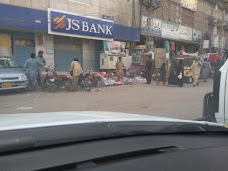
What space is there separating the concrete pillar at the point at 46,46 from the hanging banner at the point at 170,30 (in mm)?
10774

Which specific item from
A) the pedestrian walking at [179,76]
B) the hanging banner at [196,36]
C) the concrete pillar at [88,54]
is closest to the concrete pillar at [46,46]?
the concrete pillar at [88,54]

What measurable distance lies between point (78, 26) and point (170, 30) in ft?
35.6

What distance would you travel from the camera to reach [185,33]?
2834 cm

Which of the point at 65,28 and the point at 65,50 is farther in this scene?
the point at 65,50

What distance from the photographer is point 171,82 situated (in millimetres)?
17500

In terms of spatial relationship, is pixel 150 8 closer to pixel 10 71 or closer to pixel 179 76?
pixel 179 76

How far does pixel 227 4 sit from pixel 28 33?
2840cm

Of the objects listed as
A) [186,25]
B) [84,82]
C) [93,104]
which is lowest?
[93,104]

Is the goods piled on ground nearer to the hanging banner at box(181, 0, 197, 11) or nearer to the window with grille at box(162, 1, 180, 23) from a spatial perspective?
the window with grille at box(162, 1, 180, 23)

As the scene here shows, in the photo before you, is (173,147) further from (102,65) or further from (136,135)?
(102,65)

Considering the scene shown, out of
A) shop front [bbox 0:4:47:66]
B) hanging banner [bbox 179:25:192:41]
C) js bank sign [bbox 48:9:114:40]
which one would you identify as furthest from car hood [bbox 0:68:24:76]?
hanging banner [bbox 179:25:192:41]

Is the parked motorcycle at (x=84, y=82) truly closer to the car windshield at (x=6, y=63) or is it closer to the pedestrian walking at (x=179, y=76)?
the car windshield at (x=6, y=63)

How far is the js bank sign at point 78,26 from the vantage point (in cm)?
1570

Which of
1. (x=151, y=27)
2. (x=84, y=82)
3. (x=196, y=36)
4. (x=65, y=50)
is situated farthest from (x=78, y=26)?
(x=196, y=36)
